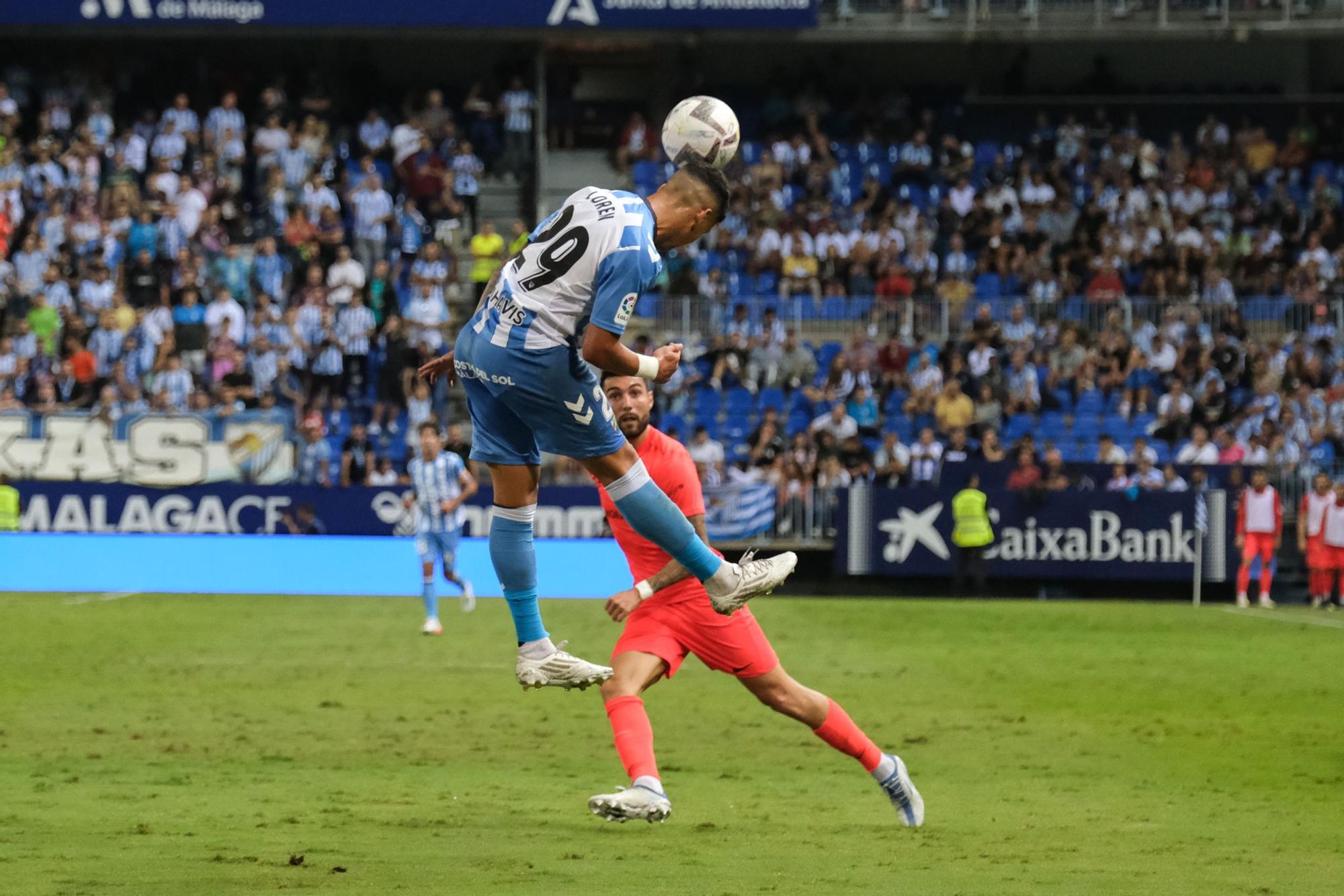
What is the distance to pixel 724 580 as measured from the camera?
24.3ft

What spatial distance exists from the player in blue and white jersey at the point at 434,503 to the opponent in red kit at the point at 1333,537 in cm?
1203

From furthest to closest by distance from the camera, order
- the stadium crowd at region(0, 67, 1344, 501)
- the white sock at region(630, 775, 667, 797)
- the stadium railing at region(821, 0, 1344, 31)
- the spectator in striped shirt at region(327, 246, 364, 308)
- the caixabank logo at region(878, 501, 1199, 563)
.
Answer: the stadium railing at region(821, 0, 1344, 31) < the spectator in striped shirt at region(327, 246, 364, 308) < the stadium crowd at region(0, 67, 1344, 501) < the caixabank logo at region(878, 501, 1199, 563) < the white sock at region(630, 775, 667, 797)

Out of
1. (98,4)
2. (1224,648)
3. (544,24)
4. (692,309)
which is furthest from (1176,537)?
(98,4)

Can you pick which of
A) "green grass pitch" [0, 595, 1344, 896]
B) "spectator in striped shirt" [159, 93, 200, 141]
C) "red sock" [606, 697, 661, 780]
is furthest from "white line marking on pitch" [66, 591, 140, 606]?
"red sock" [606, 697, 661, 780]

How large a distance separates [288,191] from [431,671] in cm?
1577

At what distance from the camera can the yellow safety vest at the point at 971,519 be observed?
943 inches

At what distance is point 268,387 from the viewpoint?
87.2ft

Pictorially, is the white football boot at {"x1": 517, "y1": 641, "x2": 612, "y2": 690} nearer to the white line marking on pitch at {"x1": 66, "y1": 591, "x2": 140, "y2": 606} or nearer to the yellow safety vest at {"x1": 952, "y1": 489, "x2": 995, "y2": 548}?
the white line marking on pitch at {"x1": 66, "y1": 591, "x2": 140, "y2": 606}

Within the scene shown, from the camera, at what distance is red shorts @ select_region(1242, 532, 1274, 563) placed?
78.5ft

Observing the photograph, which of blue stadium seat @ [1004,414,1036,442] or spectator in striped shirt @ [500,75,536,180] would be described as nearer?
blue stadium seat @ [1004,414,1036,442]

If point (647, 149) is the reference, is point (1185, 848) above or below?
below

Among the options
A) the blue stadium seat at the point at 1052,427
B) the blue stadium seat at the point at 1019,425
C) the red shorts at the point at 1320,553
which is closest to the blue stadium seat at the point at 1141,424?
the blue stadium seat at the point at 1052,427

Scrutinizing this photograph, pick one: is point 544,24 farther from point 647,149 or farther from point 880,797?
point 880,797

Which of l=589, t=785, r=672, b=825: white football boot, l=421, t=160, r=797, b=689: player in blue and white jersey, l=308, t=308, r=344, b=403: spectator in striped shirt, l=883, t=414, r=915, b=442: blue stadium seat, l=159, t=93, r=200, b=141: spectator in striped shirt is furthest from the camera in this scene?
l=159, t=93, r=200, b=141: spectator in striped shirt
